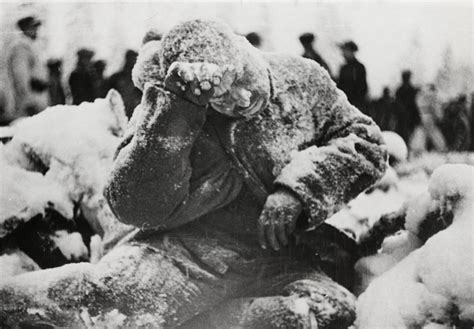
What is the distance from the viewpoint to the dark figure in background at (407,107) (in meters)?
1.22

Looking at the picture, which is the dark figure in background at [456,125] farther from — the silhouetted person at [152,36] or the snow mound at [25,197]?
the snow mound at [25,197]

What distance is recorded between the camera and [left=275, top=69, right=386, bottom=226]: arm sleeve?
1099 mm

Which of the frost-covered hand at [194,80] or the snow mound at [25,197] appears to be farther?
the snow mound at [25,197]

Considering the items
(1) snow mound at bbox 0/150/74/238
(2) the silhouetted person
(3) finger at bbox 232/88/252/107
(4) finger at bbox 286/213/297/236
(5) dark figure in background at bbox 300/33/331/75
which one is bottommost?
(1) snow mound at bbox 0/150/74/238

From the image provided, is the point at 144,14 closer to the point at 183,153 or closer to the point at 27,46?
the point at 27,46

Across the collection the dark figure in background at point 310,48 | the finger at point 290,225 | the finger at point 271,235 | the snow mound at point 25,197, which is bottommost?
the snow mound at point 25,197

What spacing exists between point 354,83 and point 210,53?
35 cm

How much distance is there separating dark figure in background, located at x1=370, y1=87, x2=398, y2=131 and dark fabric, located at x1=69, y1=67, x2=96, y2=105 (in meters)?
0.57

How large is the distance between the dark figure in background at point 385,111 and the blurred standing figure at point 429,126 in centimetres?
5

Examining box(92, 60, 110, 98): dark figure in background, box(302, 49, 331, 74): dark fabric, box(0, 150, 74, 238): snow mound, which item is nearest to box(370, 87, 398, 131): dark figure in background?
box(302, 49, 331, 74): dark fabric

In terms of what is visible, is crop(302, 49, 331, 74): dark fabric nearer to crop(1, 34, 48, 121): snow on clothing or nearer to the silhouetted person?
the silhouetted person

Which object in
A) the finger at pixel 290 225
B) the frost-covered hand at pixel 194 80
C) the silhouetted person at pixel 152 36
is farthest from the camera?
the silhouetted person at pixel 152 36

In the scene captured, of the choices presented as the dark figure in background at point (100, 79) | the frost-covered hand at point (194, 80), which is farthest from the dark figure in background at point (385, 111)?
the dark figure in background at point (100, 79)

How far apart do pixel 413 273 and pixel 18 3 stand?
960 millimetres
